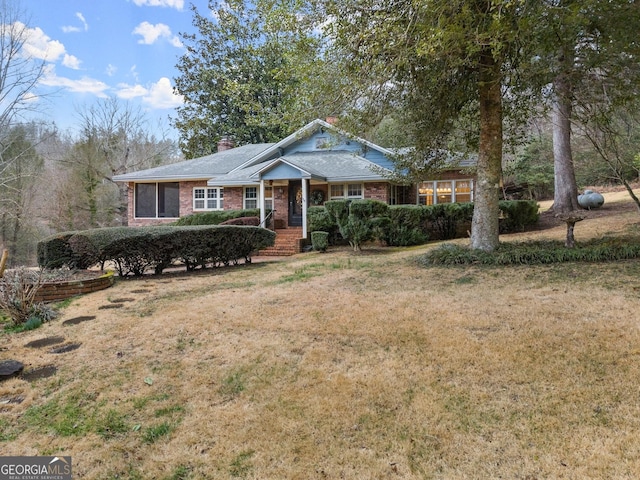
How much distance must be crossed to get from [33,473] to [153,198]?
18.3 m

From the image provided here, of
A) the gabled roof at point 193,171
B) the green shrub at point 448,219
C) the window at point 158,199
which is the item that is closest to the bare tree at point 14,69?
the gabled roof at point 193,171

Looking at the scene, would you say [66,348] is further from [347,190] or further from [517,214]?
[347,190]

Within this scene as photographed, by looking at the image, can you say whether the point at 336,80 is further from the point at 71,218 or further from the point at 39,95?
the point at 71,218

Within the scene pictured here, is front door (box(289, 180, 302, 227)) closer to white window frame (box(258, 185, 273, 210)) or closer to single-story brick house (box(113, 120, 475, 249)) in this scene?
single-story brick house (box(113, 120, 475, 249))

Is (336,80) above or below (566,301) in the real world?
above

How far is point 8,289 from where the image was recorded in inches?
227

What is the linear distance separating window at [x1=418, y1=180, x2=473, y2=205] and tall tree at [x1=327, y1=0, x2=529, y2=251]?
23.4 ft

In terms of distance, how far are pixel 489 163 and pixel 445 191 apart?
29.5ft

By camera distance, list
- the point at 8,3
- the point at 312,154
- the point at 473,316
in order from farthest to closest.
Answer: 1. the point at 312,154
2. the point at 8,3
3. the point at 473,316

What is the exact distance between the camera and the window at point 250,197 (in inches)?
704

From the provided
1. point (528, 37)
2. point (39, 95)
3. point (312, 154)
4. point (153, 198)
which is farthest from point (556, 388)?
point (153, 198)

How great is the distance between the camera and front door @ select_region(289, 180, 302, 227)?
17.0m

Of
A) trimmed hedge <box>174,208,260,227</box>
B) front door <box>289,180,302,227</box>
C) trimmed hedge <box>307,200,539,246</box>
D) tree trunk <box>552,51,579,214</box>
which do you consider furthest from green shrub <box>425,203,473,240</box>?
trimmed hedge <box>174,208,260,227</box>

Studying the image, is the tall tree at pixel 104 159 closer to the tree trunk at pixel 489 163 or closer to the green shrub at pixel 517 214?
Result: the green shrub at pixel 517 214
